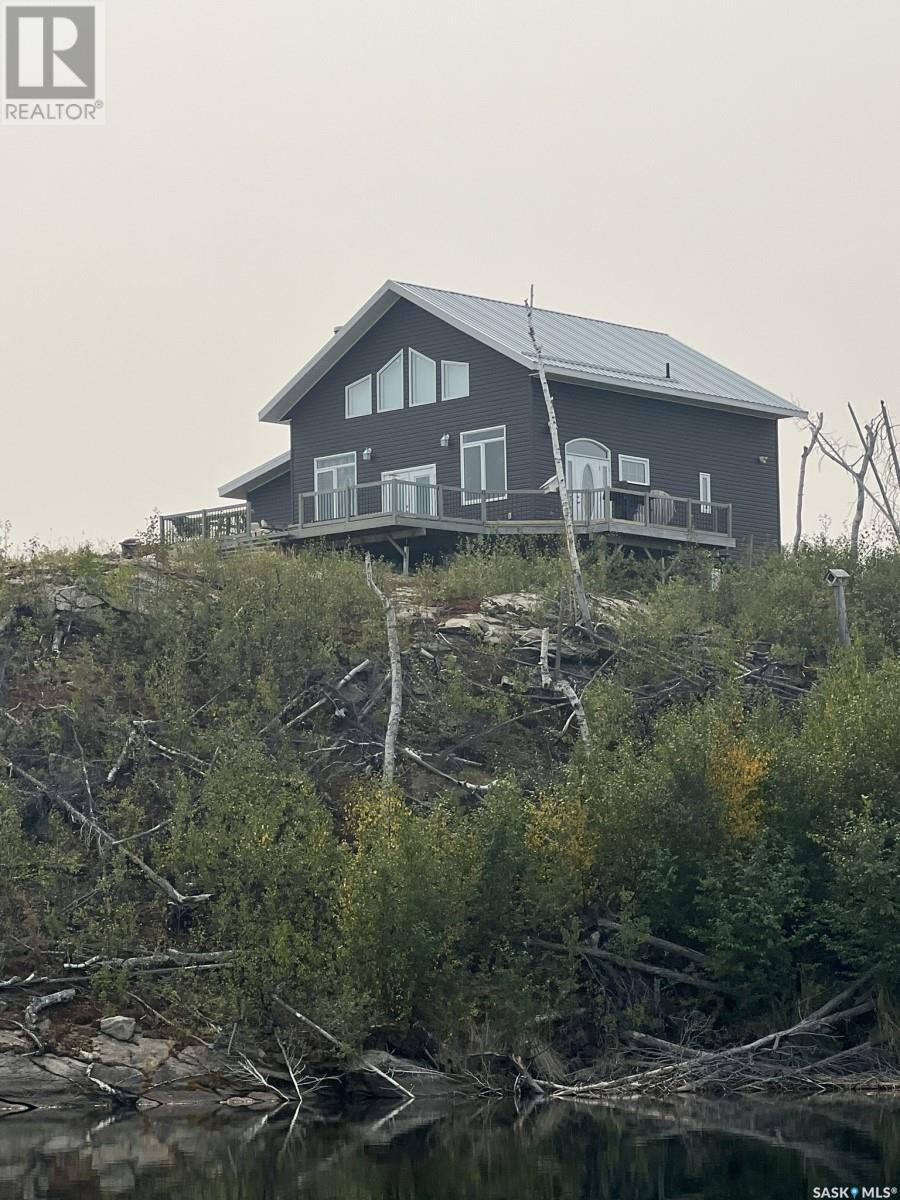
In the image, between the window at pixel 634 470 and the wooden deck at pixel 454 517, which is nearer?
the wooden deck at pixel 454 517

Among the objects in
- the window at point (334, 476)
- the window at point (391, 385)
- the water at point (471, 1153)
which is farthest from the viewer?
the window at point (391, 385)

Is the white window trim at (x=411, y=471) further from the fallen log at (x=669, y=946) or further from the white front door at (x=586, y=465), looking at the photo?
the fallen log at (x=669, y=946)

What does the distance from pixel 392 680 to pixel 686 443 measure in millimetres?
15378

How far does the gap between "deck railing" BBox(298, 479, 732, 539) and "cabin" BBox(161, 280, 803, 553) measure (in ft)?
0.17

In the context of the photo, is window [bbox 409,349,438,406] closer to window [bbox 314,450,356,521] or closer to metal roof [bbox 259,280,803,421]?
metal roof [bbox 259,280,803,421]

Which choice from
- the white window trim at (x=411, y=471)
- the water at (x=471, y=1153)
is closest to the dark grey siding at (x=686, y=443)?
the white window trim at (x=411, y=471)

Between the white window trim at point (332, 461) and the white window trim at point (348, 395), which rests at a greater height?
the white window trim at point (348, 395)

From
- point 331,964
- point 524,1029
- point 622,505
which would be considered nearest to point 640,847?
point 524,1029

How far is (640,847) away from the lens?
25.1 metres

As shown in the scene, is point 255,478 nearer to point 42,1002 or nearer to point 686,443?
point 686,443

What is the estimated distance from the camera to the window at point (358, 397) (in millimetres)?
43750

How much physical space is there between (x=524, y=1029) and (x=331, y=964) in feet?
9.09

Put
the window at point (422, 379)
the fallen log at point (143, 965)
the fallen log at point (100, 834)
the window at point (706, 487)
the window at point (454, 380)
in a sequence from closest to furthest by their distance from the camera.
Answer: the fallen log at point (143, 965) → the fallen log at point (100, 834) → the window at point (454, 380) → the window at point (422, 379) → the window at point (706, 487)

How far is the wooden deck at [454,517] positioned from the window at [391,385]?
266 cm
